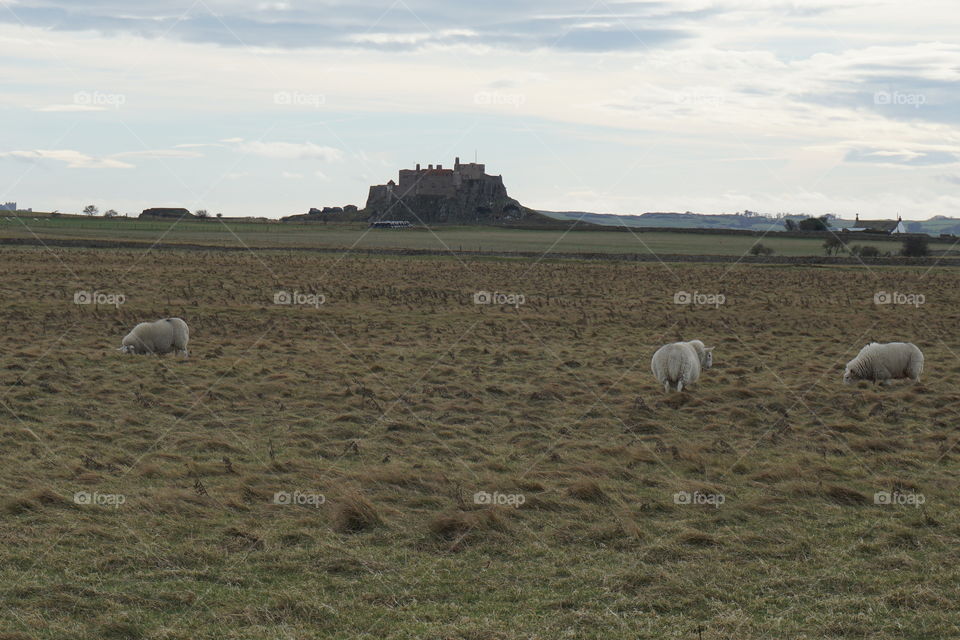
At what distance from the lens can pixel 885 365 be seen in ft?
63.7

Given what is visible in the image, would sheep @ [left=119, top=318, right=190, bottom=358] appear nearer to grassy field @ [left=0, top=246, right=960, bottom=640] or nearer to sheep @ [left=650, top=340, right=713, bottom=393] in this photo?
grassy field @ [left=0, top=246, right=960, bottom=640]

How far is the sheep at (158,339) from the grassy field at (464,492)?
0.54m

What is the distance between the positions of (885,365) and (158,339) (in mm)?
17596

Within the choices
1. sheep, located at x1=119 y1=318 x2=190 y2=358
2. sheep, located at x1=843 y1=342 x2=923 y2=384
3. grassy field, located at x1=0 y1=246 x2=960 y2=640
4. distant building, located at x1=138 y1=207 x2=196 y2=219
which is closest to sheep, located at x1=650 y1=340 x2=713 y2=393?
grassy field, located at x1=0 y1=246 x2=960 y2=640

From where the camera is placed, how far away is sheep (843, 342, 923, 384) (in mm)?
19391

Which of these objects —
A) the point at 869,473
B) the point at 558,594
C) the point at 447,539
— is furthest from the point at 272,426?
the point at 869,473

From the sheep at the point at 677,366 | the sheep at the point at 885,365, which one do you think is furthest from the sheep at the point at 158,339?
the sheep at the point at 885,365

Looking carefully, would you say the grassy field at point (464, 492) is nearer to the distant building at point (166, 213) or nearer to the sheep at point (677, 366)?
the sheep at point (677, 366)

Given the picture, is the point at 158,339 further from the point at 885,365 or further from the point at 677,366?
the point at 885,365

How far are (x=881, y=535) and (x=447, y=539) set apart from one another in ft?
16.0

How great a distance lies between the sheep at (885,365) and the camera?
1939cm

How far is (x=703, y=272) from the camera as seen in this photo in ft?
202

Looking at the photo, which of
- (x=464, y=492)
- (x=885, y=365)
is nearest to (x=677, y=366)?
(x=885, y=365)

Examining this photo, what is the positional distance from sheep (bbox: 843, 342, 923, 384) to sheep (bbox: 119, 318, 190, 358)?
53.2 feet
